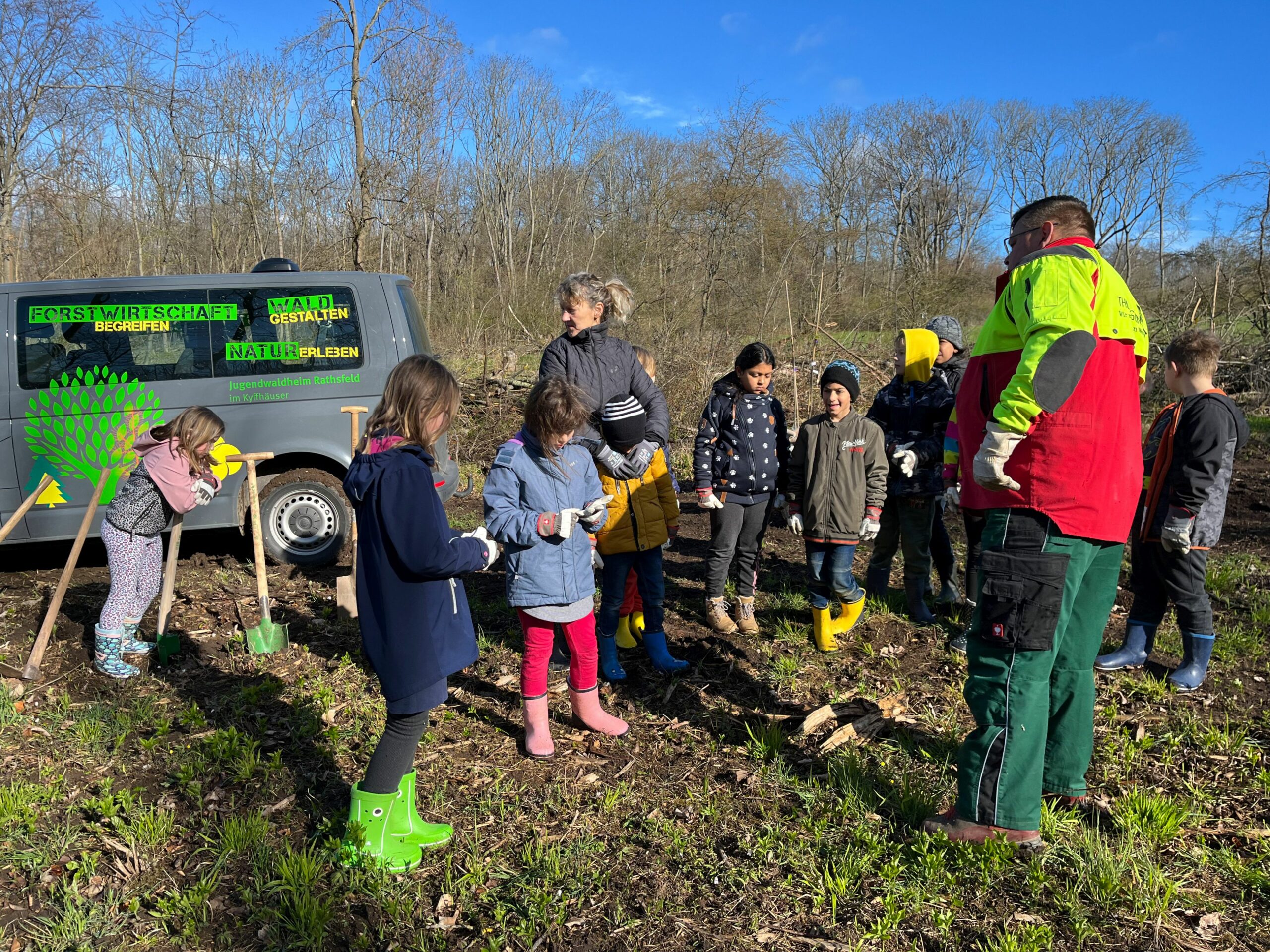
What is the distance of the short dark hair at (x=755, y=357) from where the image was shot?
470cm

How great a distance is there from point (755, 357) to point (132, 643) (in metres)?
3.90

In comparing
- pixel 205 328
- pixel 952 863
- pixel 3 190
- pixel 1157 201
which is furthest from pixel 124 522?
pixel 1157 201

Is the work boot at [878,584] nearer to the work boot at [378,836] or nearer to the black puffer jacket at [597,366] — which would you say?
the black puffer jacket at [597,366]

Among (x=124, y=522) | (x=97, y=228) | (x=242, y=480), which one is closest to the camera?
(x=124, y=522)

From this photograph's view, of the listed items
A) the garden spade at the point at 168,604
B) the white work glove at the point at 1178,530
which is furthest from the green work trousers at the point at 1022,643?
the garden spade at the point at 168,604

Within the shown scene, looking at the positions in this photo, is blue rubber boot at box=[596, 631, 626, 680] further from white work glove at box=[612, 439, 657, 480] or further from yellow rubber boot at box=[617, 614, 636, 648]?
white work glove at box=[612, 439, 657, 480]

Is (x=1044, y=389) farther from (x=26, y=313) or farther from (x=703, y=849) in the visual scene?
(x=26, y=313)

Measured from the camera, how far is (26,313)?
5723mm

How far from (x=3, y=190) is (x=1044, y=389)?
15856 mm

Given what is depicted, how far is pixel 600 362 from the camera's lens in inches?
167

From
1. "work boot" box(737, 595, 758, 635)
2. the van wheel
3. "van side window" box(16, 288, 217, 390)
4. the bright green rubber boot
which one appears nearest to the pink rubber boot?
the bright green rubber boot

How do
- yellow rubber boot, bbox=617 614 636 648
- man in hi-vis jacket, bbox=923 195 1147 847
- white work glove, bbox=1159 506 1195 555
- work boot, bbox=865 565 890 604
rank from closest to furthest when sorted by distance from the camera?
man in hi-vis jacket, bbox=923 195 1147 847 < white work glove, bbox=1159 506 1195 555 < yellow rubber boot, bbox=617 614 636 648 < work boot, bbox=865 565 890 604

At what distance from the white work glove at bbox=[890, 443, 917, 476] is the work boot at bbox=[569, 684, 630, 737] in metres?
2.16

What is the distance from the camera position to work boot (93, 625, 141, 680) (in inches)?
174
